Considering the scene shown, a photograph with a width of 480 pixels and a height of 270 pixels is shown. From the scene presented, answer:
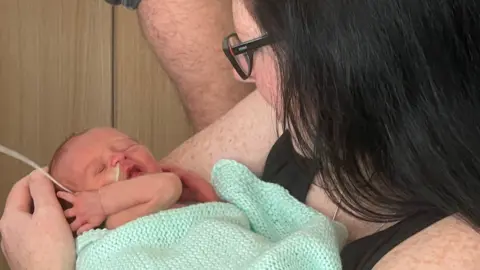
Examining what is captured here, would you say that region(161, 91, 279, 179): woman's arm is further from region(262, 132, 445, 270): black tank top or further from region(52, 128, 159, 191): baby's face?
region(52, 128, 159, 191): baby's face

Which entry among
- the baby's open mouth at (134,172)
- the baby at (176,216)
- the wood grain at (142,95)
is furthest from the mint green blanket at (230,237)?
the wood grain at (142,95)

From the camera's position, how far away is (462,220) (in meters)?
0.78

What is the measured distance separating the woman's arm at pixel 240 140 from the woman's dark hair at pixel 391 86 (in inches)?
15.3

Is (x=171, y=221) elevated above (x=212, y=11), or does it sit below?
below

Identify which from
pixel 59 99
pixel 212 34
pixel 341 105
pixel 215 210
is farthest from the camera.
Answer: pixel 59 99

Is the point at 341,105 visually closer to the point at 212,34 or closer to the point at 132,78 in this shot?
the point at 212,34

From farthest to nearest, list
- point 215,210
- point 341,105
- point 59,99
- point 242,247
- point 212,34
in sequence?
point 59,99, point 212,34, point 215,210, point 242,247, point 341,105

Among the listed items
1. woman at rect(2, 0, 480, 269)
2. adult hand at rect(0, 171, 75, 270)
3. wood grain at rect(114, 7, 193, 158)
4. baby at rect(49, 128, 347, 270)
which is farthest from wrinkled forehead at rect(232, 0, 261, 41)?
wood grain at rect(114, 7, 193, 158)

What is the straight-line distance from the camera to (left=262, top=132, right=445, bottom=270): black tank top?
85 cm

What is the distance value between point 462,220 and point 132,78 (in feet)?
4.46

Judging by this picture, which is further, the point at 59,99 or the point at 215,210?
the point at 59,99

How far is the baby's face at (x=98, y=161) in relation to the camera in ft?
3.50

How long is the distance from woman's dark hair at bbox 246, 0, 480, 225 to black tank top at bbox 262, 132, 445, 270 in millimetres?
53

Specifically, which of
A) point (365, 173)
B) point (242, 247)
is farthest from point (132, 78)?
point (365, 173)
